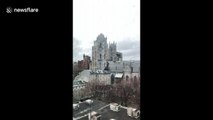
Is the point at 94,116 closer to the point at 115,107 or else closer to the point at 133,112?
the point at 115,107

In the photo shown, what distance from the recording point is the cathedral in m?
1.94

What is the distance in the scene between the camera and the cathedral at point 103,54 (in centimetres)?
194

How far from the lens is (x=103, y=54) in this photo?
1.93 metres
